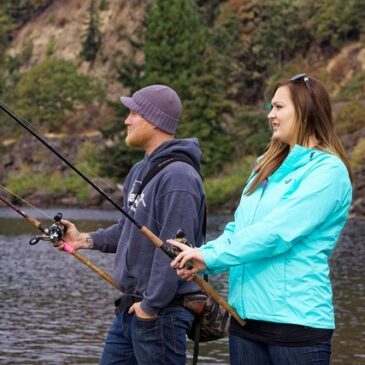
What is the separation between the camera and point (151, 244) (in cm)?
555

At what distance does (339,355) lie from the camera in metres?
13.6

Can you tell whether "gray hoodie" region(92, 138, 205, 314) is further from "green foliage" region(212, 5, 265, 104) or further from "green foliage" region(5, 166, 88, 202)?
"green foliage" region(212, 5, 265, 104)

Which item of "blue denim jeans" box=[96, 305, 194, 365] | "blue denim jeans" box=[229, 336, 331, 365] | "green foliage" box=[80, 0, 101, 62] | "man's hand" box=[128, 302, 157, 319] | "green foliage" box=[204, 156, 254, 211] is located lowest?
"blue denim jeans" box=[229, 336, 331, 365]

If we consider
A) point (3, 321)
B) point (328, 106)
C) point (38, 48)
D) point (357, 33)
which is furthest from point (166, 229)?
point (38, 48)

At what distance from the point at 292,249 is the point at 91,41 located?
99604mm

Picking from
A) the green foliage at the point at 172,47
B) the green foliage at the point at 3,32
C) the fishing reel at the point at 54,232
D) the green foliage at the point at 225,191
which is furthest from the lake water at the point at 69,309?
the green foliage at the point at 3,32

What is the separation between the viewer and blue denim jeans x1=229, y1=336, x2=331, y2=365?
4.52m

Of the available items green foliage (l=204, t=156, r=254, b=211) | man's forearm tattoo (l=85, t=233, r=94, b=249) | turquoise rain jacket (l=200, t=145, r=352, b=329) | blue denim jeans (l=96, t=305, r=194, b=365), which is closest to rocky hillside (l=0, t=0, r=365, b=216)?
green foliage (l=204, t=156, r=254, b=211)

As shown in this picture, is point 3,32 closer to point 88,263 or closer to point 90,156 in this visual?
point 90,156

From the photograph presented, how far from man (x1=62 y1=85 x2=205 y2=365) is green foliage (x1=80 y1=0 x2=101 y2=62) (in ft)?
321

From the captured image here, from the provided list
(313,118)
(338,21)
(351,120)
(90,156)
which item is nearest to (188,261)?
(313,118)

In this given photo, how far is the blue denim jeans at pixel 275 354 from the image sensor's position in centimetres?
452

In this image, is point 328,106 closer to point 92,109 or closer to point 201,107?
point 201,107

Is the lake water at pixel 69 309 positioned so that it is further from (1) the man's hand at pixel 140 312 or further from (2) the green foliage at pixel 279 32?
(2) the green foliage at pixel 279 32
